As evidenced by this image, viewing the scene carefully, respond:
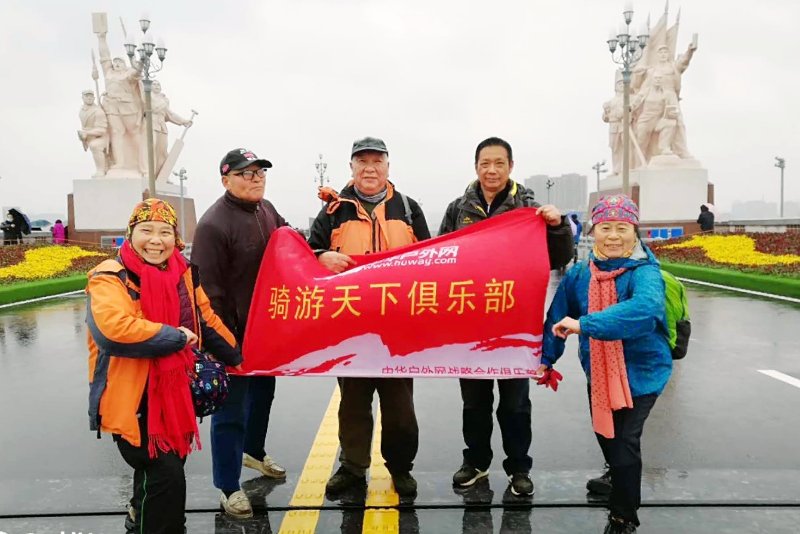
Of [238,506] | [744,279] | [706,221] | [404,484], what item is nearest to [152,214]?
[238,506]

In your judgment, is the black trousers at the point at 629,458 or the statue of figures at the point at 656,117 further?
the statue of figures at the point at 656,117

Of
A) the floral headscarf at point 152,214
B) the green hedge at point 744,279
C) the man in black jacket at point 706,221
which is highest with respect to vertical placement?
the man in black jacket at point 706,221

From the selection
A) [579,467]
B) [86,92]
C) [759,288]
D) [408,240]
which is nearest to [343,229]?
[408,240]

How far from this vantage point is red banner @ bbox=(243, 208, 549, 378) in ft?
10.3

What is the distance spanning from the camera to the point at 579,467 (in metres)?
3.79

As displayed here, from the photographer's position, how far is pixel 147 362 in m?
2.58

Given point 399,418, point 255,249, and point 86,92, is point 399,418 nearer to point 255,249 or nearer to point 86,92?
point 255,249

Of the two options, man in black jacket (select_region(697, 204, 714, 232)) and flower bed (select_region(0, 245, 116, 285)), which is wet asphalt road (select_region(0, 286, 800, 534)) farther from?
man in black jacket (select_region(697, 204, 714, 232))

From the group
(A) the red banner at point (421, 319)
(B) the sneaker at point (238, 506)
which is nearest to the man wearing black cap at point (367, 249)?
(A) the red banner at point (421, 319)

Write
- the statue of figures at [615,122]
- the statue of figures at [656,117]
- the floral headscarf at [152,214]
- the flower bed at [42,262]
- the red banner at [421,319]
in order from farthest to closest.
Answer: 1. the statue of figures at [615,122]
2. the statue of figures at [656,117]
3. the flower bed at [42,262]
4. the red banner at [421,319]
5. the floral headscarf at [152,214]

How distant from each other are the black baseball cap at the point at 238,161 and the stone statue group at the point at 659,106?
2631cm

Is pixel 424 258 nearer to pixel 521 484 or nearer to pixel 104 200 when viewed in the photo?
pixel 521 484

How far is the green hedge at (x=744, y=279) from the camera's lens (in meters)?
Answer: 11.1

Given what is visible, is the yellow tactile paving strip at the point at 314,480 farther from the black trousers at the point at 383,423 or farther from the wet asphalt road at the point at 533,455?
the black trousers at the point at 383,423
